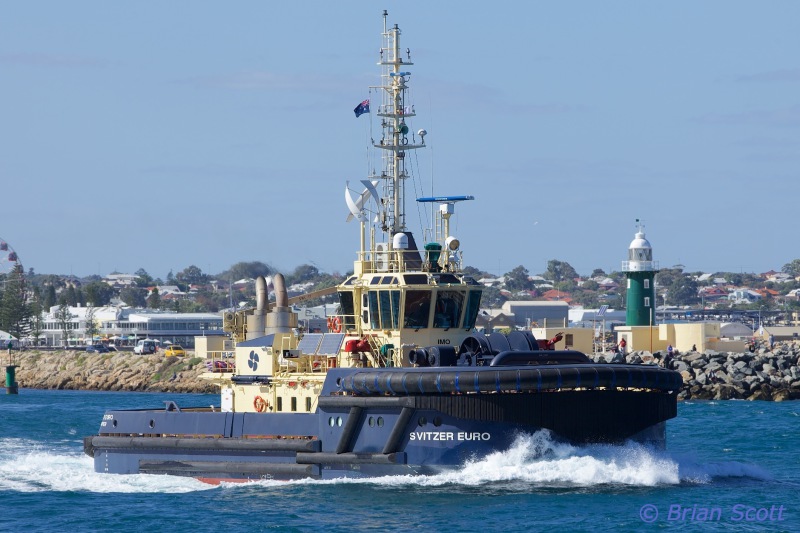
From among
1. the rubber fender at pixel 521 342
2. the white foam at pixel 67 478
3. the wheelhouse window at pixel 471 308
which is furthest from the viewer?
the wheelhouse window at pixel 471 308

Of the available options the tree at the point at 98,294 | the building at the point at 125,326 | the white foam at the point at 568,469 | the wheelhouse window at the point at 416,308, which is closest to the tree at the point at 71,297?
the tree at the point at 98,294

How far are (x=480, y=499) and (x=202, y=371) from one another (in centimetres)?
5376

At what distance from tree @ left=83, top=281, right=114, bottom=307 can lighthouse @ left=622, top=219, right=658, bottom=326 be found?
296 feet

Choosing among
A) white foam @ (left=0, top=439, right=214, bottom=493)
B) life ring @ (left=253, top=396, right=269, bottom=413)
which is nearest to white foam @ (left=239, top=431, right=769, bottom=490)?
life ring @ (left=253, top=396, right=269, bottom=413)

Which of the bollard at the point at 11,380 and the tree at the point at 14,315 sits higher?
the tree at the point at 14,315

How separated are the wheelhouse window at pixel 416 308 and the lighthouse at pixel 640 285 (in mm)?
43124

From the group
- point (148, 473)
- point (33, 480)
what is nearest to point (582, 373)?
point (148, 473)

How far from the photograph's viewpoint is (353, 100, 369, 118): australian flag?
1080 inches

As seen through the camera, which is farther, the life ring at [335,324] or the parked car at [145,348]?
the parked car at [145,348]

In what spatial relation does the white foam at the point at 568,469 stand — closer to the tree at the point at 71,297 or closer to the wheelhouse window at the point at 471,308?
the wheelhouse window at the point at 471,308

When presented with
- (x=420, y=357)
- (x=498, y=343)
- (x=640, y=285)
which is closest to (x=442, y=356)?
Answer: (x=420, y=357)

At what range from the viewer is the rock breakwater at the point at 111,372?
75375 millimetres

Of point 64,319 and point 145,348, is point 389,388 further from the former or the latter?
point 64,319

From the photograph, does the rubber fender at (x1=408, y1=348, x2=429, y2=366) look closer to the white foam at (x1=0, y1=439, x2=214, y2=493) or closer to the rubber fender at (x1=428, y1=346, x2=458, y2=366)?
the rubber fender at (x1=428, y1=346, x2=458, y2=366)
